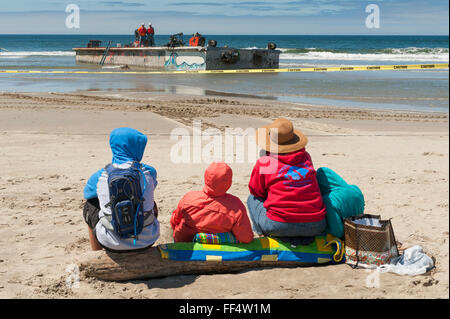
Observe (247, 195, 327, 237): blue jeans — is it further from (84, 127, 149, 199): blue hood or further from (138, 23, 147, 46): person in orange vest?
(138, 23, 147, 46): person in orange vest

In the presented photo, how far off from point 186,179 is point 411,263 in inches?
132

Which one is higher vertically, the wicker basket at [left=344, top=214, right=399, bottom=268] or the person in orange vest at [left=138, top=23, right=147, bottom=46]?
the person in orange vest at [left=138, top=23, right=147, bottom=46]

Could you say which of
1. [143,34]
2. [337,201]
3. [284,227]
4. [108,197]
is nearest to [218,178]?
[284,227]

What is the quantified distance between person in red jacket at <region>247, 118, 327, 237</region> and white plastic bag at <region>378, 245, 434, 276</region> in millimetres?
624

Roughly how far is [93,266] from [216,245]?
0.98 metres

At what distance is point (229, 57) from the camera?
26.5 metres

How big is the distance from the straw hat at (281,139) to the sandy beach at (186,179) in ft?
3.31

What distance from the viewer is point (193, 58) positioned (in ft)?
87.2

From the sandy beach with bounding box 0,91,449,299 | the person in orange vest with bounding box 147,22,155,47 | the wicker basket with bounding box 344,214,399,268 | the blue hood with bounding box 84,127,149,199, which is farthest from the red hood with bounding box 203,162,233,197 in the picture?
the person in orange vest with bounding box 147,22,155,47

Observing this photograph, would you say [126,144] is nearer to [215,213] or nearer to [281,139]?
[215,213]

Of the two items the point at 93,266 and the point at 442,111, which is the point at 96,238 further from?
the point at 442,111

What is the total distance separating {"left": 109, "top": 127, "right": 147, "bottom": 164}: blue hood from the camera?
344 cm
